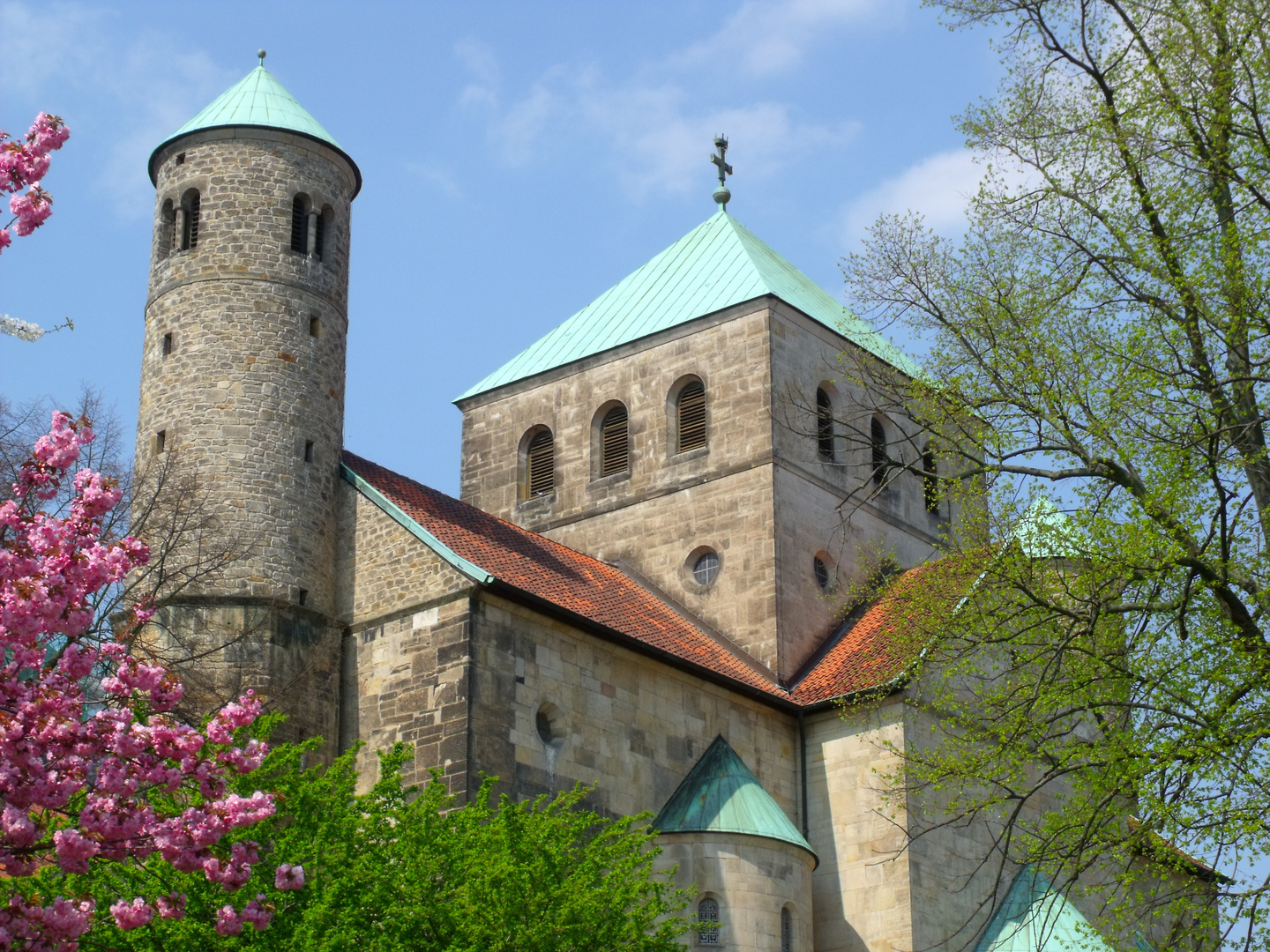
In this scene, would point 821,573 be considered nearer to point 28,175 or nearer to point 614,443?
point 614,443

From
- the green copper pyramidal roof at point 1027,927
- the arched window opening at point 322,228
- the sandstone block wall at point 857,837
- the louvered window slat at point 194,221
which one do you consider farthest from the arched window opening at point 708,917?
the louvered window slat at point 194,221

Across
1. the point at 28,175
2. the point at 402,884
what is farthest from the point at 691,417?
the point at 28,175

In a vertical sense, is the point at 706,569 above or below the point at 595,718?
above

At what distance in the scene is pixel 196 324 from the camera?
2630 centimetres

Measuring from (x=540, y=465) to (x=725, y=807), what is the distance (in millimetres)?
11419

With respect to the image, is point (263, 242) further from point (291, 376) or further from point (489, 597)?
point (489, 597)

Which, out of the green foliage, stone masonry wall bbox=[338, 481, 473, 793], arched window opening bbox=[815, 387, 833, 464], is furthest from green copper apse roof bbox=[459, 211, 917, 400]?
the green foliage

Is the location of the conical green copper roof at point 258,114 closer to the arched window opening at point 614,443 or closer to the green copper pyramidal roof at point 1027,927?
the arched window opening at point 614,443

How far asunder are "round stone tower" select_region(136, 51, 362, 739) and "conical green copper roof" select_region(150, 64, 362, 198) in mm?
29

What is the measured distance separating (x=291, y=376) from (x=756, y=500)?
8806 millimetres

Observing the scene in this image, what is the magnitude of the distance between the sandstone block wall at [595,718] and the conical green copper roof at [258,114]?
8359 mm

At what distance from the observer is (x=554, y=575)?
90.6 feet

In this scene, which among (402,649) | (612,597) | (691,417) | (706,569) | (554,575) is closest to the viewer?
(402,649)

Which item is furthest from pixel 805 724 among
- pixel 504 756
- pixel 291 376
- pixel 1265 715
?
pixel 1265 715
